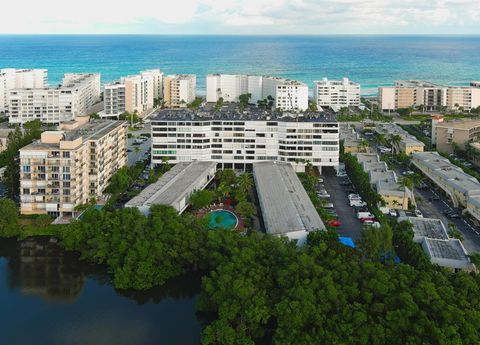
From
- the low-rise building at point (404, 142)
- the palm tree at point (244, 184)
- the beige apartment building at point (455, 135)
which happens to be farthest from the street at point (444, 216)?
the beige apartment building at point (455, 135)

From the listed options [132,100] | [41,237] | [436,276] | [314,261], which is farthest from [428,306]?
[132,100]

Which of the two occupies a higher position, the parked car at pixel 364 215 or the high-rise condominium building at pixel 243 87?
the high-rise condominium building at pixel 243 87

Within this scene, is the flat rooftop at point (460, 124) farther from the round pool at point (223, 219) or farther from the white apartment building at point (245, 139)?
the round pool at point (223, 219)

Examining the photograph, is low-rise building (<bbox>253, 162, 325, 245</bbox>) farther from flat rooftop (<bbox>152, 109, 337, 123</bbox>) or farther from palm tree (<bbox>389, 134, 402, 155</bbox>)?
palm tree (<bbox>389, 134, 402, 155</bbox>)

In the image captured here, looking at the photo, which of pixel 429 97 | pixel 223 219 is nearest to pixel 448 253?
pixel 223 219

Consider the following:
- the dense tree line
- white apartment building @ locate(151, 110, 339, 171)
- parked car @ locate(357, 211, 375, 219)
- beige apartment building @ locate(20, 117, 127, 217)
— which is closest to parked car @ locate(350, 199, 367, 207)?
parked car @ locate(357, 211, 375, 219)

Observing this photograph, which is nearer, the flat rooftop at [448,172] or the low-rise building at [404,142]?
the flat rooftop at [448,172]

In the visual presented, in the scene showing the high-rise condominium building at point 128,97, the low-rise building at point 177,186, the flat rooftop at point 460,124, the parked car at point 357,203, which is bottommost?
the parked car at point 357,203
